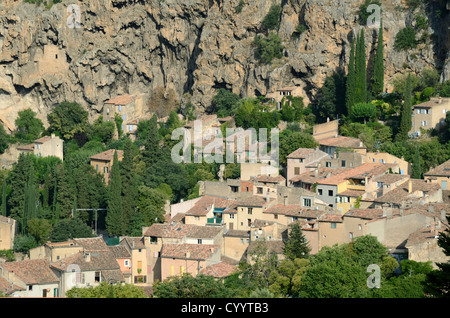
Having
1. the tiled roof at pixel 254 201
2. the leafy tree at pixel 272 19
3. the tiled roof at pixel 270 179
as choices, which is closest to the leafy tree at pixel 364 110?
the tiled roof at pixel 270 179

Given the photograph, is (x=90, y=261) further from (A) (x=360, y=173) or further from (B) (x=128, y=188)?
(A) (x=360, y=173)

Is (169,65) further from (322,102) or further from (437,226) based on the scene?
(437,226)

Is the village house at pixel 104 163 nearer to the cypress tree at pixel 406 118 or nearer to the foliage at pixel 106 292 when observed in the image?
the cypress tree at pixel 406 118

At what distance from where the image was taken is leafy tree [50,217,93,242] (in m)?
51.8

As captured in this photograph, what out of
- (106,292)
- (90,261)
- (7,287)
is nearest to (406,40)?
(90,261)

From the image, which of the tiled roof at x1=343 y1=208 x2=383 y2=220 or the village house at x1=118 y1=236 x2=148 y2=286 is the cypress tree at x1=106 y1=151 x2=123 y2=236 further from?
the tiled roof at x1=343 y1=208 x2=383 y2=220

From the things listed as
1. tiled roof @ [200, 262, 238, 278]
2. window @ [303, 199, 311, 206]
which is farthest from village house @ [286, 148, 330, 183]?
tiled roof @ [200, 262, 238, 278]

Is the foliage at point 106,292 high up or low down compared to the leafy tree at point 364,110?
down

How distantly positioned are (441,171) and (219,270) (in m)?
14.0

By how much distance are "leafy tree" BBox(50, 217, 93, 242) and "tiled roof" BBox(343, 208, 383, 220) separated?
15.8 metres

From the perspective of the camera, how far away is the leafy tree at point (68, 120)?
68125 mm

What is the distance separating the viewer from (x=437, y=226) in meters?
40.7

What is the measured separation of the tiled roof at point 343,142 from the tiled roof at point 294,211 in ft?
23.0
